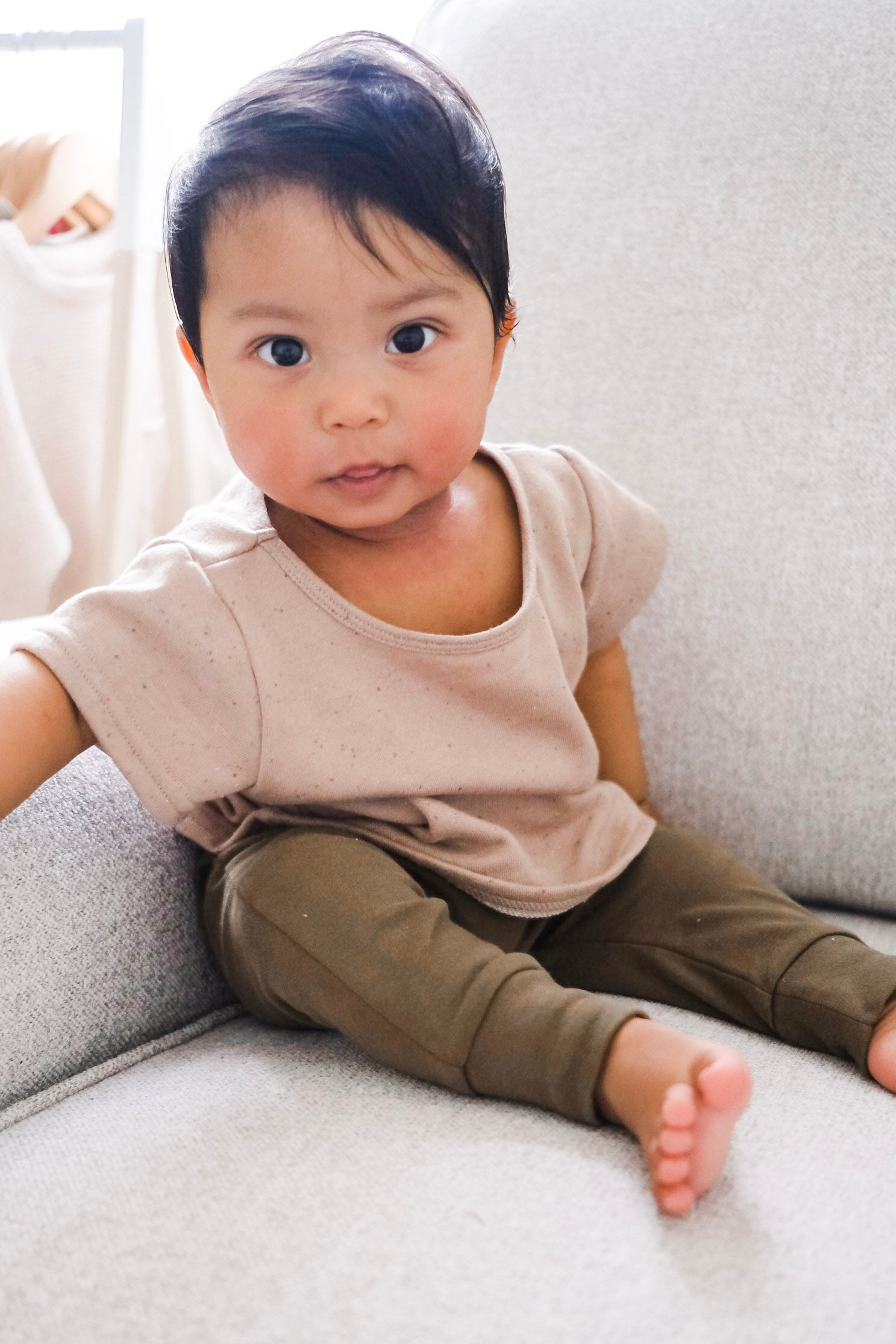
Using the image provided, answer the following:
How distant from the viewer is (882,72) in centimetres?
89

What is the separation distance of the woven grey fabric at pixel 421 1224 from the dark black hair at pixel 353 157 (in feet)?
1.48

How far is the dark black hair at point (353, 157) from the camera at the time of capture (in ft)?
2.15

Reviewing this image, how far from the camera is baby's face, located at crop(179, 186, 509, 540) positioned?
66 cm

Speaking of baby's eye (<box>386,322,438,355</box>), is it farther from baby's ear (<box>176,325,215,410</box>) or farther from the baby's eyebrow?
baby's ear (<box>176,325,215,410</box>)

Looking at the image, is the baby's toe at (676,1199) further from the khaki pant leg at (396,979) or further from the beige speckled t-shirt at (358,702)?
the beige speckled t-shirt at (358,702)

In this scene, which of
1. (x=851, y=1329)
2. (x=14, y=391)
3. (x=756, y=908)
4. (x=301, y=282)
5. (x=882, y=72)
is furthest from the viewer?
(x=14, y=391)

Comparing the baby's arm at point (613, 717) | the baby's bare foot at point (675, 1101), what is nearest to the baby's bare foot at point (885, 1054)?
the baby's bare foot at point (675, 1101)

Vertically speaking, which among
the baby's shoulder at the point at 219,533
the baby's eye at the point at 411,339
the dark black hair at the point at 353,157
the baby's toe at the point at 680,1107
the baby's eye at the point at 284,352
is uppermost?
the dark black hair at the point at 353,157

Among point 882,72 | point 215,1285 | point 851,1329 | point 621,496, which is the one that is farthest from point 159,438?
point 851,1329

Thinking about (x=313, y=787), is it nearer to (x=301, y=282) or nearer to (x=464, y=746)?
(x=464, y=746)

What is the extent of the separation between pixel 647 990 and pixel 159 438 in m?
0.95

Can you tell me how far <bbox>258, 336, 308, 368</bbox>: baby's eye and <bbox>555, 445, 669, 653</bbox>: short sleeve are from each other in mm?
268

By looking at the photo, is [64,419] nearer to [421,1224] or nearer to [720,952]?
[720,952]

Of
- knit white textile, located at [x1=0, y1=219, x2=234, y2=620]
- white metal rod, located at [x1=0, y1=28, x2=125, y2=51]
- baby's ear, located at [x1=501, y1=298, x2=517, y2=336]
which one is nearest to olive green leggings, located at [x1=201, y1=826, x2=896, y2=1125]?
baby's ear, located at [x1=501, y1=298, x2=517, y2=336]
